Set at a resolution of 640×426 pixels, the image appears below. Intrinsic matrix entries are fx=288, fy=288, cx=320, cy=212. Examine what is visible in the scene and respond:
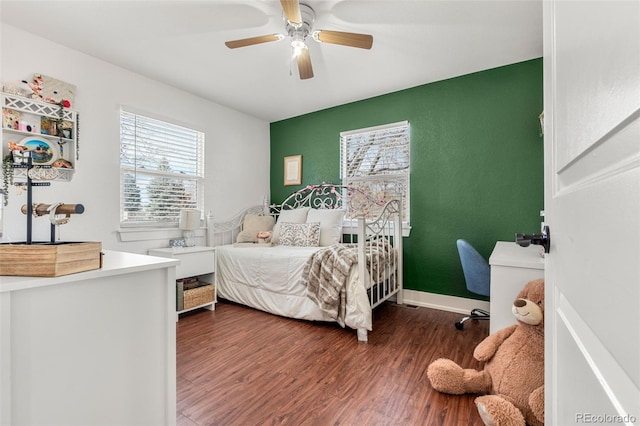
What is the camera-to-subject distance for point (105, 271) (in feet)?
2.86

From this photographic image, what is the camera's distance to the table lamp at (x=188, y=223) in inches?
125

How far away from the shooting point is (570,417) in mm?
515

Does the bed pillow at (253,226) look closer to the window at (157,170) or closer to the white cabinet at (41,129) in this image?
the window at (157,170)

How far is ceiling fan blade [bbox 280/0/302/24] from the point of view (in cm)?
163

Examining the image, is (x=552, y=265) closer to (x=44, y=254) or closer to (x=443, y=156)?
(x=44, y=254)

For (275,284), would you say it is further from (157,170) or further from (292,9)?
(292,9)

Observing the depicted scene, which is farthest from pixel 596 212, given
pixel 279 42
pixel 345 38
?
pixel 279 42

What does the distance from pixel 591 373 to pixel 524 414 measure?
124cm

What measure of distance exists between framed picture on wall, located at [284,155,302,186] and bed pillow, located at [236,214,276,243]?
638mm

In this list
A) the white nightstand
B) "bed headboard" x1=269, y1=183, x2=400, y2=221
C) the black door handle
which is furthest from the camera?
"bed headboard" x1=269, y1=183, x2=400, y2=221

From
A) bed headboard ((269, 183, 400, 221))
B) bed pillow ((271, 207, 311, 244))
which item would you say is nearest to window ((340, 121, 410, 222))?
bed headboard ((269, 183, 400, 221))

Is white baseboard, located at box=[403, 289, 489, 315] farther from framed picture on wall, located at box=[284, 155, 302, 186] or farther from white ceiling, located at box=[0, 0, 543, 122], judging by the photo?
white ceiling, located at box=[0, 0, 543, 122]

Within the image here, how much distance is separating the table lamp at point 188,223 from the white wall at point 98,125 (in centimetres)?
23

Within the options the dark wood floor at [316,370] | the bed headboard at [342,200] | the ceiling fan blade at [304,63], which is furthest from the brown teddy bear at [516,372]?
the ceiling fan blade at [304,63]
